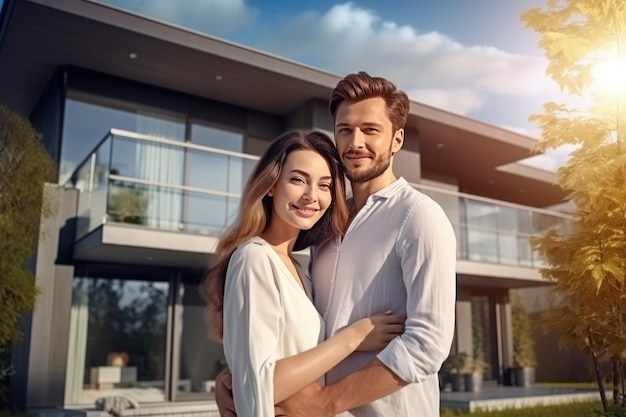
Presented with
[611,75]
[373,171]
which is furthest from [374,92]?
[611,75]

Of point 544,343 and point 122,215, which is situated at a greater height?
point 122,215

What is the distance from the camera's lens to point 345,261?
2.09 m

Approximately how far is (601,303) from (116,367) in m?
7.92

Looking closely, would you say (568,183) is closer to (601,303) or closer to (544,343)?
(601,303)

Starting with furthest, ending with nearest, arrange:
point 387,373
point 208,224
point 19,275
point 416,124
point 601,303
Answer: point 416,124 → point 208,224 → point 19,275 → point 601,303 → point 387,373

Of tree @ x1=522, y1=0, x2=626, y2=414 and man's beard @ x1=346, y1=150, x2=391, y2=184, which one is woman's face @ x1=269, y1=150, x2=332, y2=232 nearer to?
man's beard @ x1=346, y1=150, x2=391, y2=184

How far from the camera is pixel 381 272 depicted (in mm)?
2010

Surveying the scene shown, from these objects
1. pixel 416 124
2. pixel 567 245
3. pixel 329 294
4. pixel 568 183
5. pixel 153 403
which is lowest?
pixel 153 403

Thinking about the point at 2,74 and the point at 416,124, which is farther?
the point at 416,124

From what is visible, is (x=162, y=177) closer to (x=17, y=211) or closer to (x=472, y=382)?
(x=17, y=211)

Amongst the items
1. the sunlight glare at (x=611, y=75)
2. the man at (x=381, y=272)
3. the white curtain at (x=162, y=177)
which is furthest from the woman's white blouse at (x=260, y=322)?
the white curtain at (x=162, y=177)

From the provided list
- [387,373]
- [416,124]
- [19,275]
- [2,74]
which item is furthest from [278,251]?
[416,124]

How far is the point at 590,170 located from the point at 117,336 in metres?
8.23

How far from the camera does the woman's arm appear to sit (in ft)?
6.00
